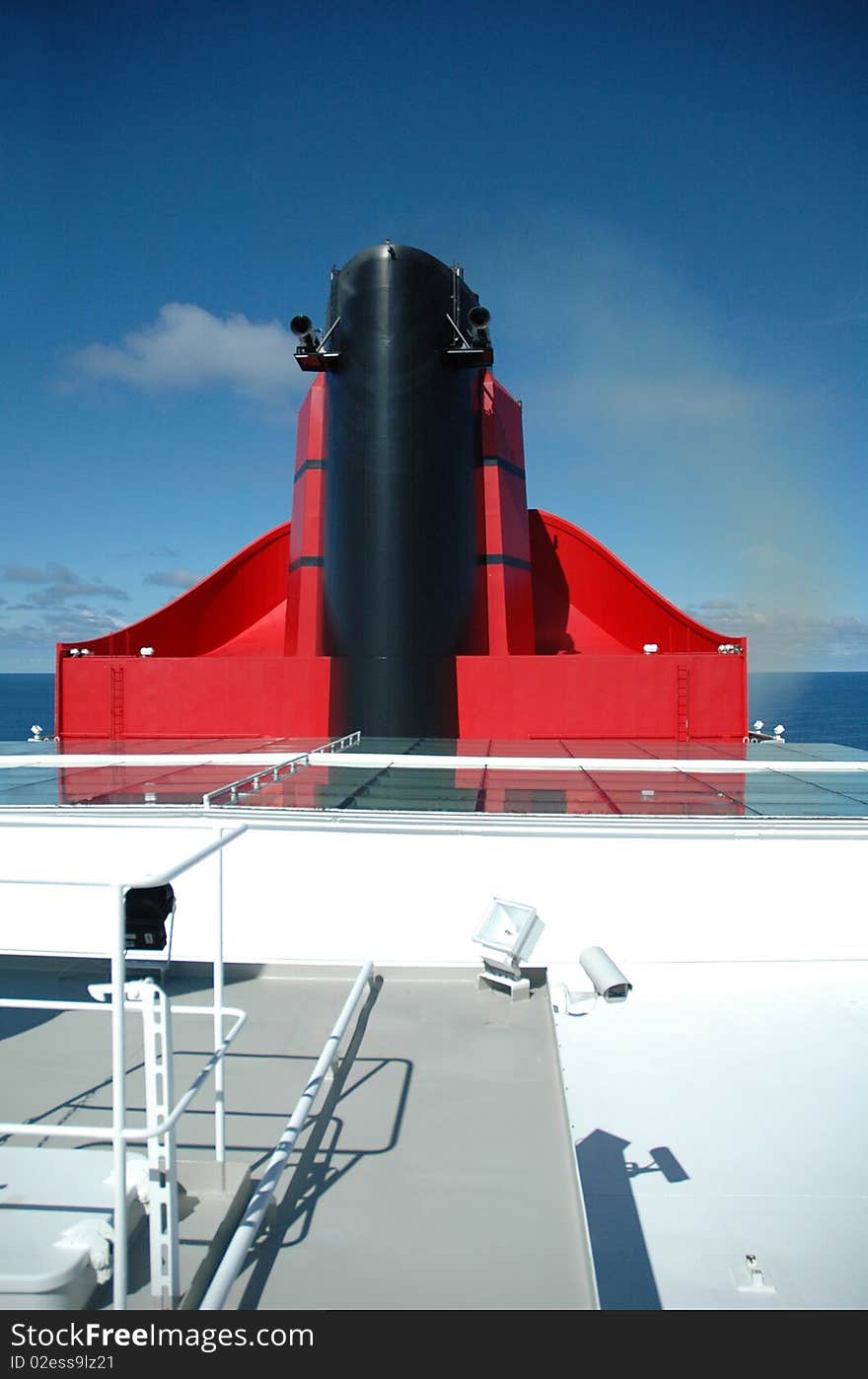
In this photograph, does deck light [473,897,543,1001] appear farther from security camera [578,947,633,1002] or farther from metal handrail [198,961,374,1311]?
metal handrail [198,961,374,1311]

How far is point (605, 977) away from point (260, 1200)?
239cm

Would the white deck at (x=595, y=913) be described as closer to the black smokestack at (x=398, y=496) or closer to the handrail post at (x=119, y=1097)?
the handrail post at (x=119, y=1097)

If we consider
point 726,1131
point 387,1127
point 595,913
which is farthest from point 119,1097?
point 595,913

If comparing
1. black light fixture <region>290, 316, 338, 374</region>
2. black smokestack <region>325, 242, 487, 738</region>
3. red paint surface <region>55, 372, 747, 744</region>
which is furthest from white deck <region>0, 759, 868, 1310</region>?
black light fixture <region>290, 316, 338, 374</region>

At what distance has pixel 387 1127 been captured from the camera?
409cm

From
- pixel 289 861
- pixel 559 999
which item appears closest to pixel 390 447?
pixel 289 861

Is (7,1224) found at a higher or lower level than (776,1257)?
higher

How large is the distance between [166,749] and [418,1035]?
27.1ft

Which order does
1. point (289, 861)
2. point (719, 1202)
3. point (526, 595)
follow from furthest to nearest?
point (526, 595)
point (289, 861)
point (719, 1202)

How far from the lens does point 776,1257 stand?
12.2 ft

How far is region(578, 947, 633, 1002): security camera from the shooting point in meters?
4.92

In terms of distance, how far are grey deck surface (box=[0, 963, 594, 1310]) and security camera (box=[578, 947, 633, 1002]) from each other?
40 cm

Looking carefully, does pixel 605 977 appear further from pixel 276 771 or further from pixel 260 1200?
pixel 276 771
